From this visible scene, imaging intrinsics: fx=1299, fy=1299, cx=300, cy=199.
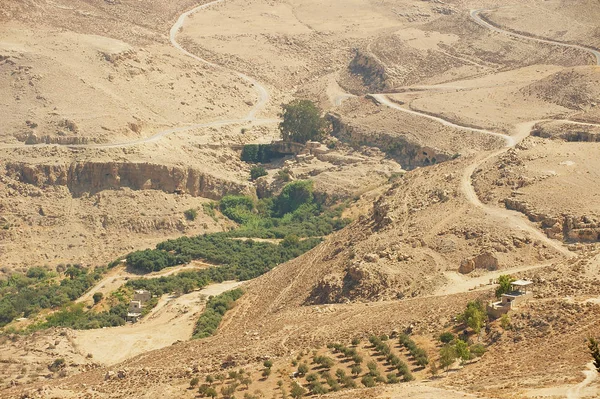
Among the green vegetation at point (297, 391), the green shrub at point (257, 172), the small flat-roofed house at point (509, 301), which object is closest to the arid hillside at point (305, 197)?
the small flat-roofed house at point (509, 301)

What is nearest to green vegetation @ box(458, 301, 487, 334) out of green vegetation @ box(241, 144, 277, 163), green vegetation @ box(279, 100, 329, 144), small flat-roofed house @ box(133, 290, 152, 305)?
small flat-roofed house @ box(133, 290, 152, 305)

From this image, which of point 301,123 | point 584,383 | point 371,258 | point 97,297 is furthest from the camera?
point 301,123

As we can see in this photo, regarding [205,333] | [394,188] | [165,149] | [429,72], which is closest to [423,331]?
[205,333]

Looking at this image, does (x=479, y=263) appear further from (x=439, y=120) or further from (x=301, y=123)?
(x=301, y=123)

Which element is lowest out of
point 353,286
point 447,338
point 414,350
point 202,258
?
point 202,258

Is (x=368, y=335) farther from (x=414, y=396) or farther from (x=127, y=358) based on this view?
(x=127, y=358)

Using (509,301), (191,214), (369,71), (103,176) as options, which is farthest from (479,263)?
(369,71)

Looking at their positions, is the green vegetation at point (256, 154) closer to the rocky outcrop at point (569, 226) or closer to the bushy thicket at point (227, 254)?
the bushy thicket at point (227, 254)
